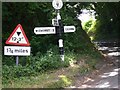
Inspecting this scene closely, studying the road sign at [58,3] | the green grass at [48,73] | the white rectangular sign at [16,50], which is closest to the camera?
the green grass at [48,73]

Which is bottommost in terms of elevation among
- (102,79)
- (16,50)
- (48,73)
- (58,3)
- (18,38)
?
(102,79)

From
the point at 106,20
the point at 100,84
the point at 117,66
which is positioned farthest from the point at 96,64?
the point at 106,20

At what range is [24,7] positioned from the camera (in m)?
14.1

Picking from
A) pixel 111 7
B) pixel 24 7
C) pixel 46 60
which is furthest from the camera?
pixel 111 7

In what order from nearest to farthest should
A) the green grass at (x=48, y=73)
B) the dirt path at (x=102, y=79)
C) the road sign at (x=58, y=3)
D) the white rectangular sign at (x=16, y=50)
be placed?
the green grass at (x=48, y=73) < the dirt path at (x=102, y=79) < the white rectangular sign at (x=16, y=50) < the road sign at (x=58, y=3)

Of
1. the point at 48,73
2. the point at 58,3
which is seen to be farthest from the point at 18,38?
the point at 58,3

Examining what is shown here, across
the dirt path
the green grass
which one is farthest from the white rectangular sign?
the dirt path

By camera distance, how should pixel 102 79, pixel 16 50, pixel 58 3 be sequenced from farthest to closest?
pixel 58 3 < pixel 102 79 < pixel 16 50

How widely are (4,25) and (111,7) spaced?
22717mm

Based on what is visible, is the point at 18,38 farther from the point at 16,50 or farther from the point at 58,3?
the point at 58,3

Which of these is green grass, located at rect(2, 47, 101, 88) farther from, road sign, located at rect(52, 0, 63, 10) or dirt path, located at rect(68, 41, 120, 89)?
road sign, located at rect(52, 0, 63, 10)

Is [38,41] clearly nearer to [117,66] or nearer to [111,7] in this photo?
[117,66]

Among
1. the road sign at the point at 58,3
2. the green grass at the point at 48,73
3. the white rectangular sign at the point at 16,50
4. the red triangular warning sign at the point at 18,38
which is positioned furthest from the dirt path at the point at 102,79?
the road sign at the point at 58,3

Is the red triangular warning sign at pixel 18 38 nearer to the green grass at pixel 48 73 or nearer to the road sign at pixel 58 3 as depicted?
the green grass at pixel 48 73
